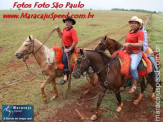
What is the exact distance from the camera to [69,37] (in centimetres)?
607

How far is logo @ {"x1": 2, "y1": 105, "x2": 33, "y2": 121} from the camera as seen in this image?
539 centimetres

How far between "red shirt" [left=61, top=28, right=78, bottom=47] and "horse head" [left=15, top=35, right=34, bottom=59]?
1.25 m

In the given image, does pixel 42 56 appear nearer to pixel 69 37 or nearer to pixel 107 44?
pixel 69 37

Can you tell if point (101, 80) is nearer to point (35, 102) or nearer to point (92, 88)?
point (92, 88)

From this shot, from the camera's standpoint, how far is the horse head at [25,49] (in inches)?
216

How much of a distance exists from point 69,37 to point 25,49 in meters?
1.68

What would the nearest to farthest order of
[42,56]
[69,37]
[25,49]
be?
1. [25,49]
2. [42,56]
3. [69,37]

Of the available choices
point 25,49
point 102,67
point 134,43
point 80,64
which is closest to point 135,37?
point 134,43

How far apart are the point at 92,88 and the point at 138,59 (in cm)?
295

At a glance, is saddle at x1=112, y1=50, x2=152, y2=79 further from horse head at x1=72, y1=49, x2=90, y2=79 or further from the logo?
the logo

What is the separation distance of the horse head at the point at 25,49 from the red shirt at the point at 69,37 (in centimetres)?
125

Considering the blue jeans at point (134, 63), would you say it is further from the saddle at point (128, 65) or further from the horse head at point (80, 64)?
the horse head at point (80, 64)

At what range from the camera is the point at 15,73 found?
9211 mm

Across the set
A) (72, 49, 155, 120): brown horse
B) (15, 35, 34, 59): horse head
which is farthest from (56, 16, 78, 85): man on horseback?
(72, 49, 155, 120): brown horse
